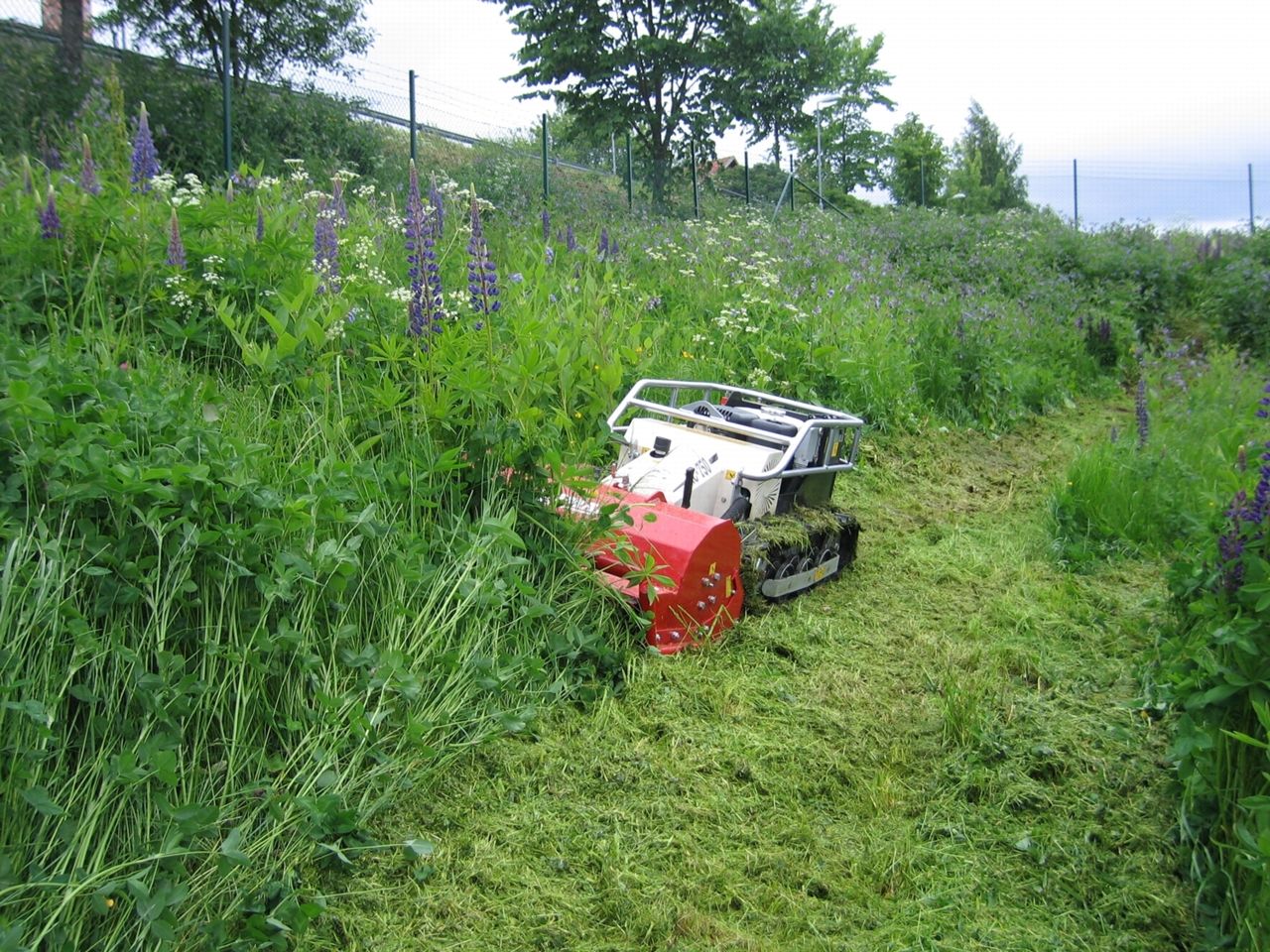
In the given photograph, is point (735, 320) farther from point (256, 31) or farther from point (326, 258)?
point (256, 31)

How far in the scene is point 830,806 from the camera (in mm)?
3463

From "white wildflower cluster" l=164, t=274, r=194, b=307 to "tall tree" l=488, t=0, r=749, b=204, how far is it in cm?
1580

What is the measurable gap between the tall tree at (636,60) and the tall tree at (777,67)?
1.13 feet

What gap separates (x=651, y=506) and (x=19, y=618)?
2.54 metres

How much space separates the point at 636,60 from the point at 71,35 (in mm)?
11267

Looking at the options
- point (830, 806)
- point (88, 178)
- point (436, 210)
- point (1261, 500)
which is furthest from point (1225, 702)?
point (88, 178)

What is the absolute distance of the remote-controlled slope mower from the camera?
14.3ft

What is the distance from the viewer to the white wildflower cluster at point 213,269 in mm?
4926

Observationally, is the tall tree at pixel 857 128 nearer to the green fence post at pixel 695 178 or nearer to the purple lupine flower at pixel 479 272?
the green fence post at pixel 695 178

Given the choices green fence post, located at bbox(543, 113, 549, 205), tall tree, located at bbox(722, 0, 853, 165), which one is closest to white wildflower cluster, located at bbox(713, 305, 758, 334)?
green fence post, located at bbox(543, 113, 549, 205)

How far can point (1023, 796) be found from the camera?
344 centimetres

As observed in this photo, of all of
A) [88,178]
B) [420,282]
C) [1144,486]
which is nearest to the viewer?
[420,282]

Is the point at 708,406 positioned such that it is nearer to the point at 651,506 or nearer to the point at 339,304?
the point at 651,506

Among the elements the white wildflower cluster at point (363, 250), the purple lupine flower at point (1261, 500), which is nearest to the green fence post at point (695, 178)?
the white wildflower cluster at point (363, 250)
